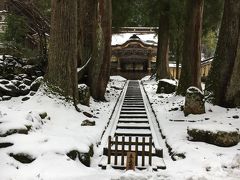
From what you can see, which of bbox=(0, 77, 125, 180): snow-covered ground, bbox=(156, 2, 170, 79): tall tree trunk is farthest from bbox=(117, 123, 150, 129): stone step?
bbox=(156, 2, 170, 79): tall tree trunk

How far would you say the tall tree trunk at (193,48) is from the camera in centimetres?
1359

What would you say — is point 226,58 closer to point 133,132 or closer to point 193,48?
point 193,48

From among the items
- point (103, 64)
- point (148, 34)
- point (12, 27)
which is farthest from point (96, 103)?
point (148, 34)

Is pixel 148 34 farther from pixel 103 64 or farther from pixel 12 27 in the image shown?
pixel 103 64

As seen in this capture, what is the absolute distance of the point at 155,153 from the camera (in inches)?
275

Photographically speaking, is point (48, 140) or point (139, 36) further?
point (139, 36)

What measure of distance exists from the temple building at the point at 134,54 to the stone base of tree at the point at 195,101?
25139 millimetres

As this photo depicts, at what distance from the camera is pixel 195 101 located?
10.3 meters

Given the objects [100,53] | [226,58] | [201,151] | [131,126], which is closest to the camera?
[201,151]

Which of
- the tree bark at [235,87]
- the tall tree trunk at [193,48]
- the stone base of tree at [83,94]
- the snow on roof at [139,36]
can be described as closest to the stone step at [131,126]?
the stone base of tree at [83,94]

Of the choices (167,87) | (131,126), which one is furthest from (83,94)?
(167,87)

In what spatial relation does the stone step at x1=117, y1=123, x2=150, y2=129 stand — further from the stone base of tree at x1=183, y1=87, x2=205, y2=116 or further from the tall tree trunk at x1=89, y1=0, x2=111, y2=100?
the tall tree trunk at x1=89, y1=0, x2=111, y2=100

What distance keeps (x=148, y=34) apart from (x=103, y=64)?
25815mm

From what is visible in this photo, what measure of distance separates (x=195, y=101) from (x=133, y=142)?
14.2ft
